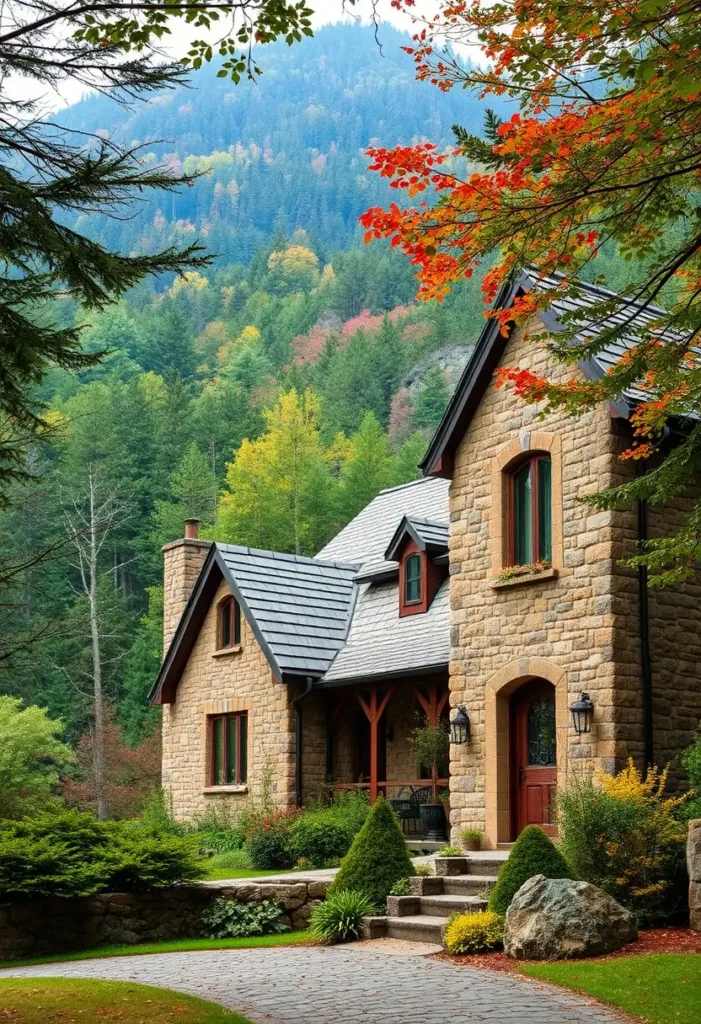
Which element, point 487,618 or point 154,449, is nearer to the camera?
point 487,618

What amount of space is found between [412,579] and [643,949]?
1197 centimetres

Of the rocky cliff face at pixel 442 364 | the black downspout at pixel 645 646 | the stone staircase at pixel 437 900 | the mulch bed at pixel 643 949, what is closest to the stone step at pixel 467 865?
the stone staircase at pixel 437 900

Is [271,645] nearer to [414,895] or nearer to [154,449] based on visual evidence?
[414,895]

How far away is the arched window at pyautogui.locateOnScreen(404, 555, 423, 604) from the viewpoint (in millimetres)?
22953

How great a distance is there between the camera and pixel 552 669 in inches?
634

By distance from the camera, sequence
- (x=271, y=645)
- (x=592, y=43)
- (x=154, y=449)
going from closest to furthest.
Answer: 1. (x=592, y=43)
2. (x=271, y=645)
3. (x=154, y=449)

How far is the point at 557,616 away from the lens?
1620 centimetres

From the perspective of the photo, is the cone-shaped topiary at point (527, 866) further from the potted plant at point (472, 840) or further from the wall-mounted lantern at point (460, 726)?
the wall-mounted lantern at point (460, 726)

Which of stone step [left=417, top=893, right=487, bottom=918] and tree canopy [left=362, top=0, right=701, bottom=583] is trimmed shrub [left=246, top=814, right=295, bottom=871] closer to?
stone step [left=417, top=893, right=487, bottom=918]

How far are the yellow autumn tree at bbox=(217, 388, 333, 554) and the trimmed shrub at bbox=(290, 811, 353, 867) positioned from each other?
77.1ft

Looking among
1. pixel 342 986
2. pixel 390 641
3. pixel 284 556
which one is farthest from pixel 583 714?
pixel 284 556

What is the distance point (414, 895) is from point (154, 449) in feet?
162

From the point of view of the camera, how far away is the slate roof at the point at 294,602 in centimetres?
2284

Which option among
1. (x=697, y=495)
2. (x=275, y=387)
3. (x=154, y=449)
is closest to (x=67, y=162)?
(x=697, y=495)
